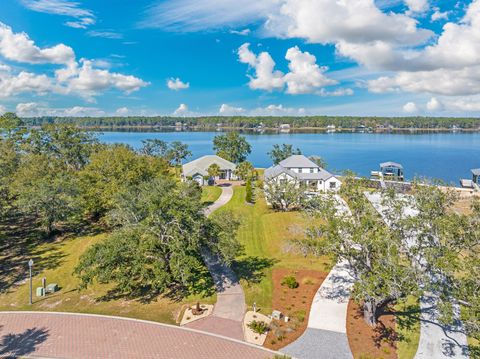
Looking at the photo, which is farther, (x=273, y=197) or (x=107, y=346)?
(x=273, y=197)

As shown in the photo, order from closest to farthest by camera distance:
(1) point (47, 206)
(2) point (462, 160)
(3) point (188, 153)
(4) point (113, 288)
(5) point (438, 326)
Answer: (5) point (438, 326), (4) point (113, 288), (1) point (47, 206), (3) point (188, 153), (2) point (462, 160)

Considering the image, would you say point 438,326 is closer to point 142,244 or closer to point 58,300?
point 142,244

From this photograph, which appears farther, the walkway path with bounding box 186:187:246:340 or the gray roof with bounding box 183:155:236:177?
the gray roof with bounding box 183:155:236:177

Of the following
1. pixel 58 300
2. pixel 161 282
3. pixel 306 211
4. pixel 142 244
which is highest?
pixel 306 211

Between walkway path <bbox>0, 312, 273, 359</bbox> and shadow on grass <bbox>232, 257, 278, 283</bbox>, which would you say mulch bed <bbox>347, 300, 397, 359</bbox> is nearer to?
walkway path <bbox>0, 312, 273, 359</bbox>

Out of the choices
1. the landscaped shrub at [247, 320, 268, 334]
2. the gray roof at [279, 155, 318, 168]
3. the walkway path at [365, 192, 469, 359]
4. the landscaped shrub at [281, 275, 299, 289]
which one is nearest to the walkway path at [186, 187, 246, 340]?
the landscaped shrub at [247, 320, 268, 334]

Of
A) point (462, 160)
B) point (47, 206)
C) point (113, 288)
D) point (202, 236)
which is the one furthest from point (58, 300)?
point (462, 160)

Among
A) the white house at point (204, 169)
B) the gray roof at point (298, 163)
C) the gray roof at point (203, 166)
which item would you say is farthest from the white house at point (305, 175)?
the gray roof at point (203, 166)
